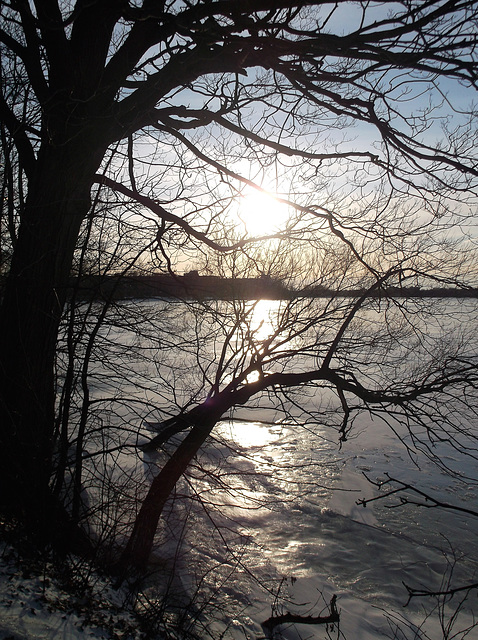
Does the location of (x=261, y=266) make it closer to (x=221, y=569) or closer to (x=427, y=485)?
(x=221, y=569)

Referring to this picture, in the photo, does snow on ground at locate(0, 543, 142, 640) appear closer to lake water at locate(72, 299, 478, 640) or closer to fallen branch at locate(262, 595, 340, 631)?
lake water at locate(72, 299, 478, 640)

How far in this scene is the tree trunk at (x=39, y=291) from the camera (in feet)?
12.3

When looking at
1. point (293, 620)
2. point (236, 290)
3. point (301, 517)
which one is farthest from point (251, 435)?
point (293, 620)

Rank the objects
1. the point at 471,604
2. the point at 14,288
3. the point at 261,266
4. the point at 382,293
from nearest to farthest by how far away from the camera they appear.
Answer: the point at 14,288
the point at 382,293
the point at 471,604
the point at 261,266

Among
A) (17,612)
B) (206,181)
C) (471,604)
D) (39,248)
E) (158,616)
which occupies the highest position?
(206,181)

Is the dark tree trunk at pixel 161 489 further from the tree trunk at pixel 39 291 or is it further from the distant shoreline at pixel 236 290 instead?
the distant shoreline at pixel 236 290

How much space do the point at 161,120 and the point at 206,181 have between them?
2.44 feet

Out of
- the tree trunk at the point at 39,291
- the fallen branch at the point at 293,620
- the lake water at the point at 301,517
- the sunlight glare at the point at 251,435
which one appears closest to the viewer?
the tree trunk at the point at 39,291

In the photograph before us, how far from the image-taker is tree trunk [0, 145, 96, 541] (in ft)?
12.3

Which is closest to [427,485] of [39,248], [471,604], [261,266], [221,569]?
[471,604]

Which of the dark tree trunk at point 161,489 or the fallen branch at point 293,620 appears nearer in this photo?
the dark tree trunk at point 161,489

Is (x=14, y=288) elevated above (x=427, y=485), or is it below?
above

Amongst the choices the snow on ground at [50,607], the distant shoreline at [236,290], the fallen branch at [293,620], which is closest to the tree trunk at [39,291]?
the snow on ground at [50,607]

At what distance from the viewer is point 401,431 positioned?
→ 1153 centimetres
